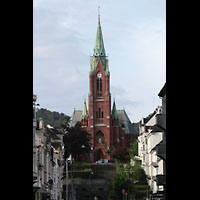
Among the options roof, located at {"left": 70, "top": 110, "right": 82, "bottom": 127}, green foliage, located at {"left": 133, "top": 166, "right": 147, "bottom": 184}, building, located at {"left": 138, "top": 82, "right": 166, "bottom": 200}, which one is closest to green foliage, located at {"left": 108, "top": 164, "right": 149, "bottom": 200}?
green foliage, located at {"left": 133, "top": 166, "right": 147, "bottom": 184}

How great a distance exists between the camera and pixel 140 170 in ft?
292

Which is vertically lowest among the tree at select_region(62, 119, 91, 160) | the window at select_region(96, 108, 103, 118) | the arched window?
the tree at select_region(62, 119, 91, 160)

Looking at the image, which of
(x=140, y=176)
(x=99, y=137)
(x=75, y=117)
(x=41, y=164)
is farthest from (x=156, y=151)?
(x=75, y=117)

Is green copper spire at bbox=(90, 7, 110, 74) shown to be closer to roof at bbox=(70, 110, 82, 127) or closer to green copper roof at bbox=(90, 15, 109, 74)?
green copper roof at bbox=(90, 15, 109, 74)

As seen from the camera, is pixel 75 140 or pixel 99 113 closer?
pixel 75 140

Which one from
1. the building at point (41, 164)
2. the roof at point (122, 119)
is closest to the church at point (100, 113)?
the roof at point (122, 119)

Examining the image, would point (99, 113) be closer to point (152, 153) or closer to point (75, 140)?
point (75, 140)

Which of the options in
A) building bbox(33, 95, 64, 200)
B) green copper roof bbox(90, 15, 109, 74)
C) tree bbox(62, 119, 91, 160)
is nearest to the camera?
building bbox(33, 95, 64, 200)

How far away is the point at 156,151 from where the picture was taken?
1414 inches

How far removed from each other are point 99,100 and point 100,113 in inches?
134

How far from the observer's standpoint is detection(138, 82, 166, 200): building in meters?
35.2

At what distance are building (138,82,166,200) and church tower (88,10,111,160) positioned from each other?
51.4 m
